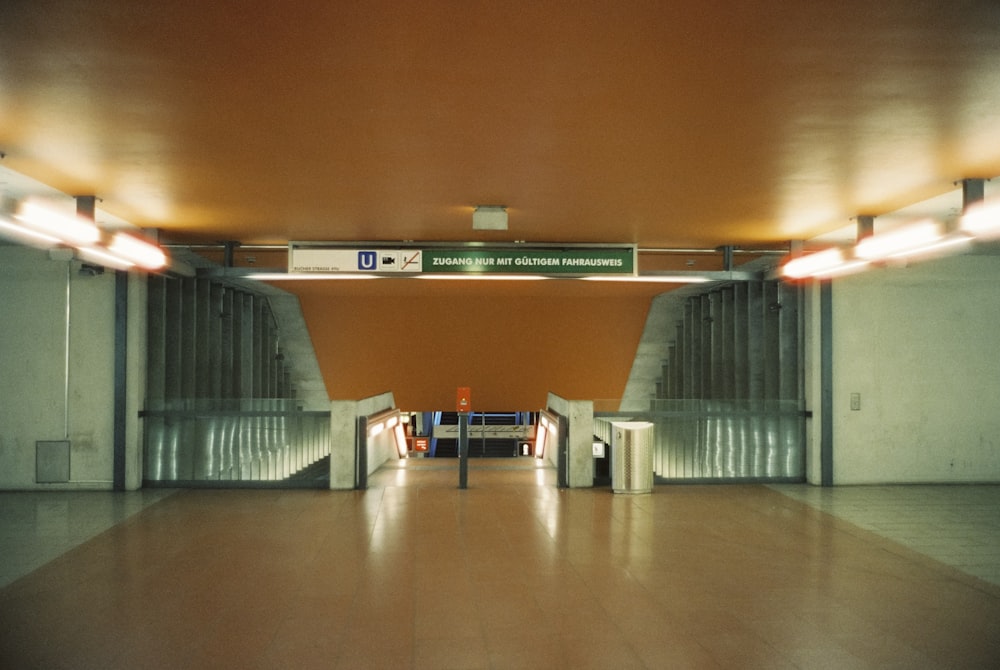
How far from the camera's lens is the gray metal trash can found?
32.6 ft

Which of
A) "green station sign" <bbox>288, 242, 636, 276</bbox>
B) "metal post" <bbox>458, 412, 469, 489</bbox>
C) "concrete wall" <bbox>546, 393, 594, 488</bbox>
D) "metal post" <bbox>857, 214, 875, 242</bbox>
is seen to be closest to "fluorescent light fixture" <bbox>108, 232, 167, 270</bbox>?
"green station sign" <bbox>288, 242, 636, 276</bbox>

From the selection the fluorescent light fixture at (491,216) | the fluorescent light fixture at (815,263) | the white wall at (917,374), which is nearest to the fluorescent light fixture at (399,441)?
the fluorescent light fixture at (491,216)

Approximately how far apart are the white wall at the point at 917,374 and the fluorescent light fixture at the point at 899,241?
10.9 feet

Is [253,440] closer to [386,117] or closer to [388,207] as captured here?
[388,207]

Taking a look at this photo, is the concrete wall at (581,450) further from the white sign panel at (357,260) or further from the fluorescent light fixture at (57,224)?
the fluorescent light fixture at (57,224)

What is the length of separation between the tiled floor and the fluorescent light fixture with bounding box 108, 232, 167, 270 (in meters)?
3.12

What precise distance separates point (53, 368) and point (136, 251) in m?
3.54

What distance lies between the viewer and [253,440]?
424 inches

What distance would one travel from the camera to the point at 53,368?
9.95 metres

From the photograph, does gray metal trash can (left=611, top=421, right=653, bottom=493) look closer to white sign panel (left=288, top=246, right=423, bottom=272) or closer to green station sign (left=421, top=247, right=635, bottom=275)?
green station sign (left=421, top=247, right=635, bottom=275)

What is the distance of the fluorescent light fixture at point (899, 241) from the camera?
6621 millimetres

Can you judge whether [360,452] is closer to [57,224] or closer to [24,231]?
[57,224]

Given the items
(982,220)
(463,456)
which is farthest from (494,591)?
(982,220)

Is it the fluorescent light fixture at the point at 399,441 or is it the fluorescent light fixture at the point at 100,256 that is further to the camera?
the fluorescent light fixture at the point at 399,441
